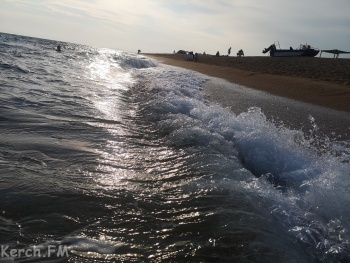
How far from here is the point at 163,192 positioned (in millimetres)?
3082

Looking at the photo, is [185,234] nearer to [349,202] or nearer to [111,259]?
[111,259]

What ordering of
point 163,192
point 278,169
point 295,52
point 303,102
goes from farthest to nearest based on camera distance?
1. point 295,52
2. point 303,102
3. point 278,169
4. point 163,192

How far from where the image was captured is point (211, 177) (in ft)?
11.6

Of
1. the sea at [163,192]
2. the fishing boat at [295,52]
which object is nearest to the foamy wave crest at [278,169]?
the sea at [163,192]

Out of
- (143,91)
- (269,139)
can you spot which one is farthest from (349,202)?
(143,91)

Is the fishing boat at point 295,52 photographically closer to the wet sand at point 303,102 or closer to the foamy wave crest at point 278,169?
the wet sand at point 303,102

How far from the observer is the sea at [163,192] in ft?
7.37

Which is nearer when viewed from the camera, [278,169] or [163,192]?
[163,192]

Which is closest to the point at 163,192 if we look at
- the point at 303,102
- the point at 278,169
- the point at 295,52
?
the point at 278,169

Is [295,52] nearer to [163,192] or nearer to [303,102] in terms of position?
[303,102]

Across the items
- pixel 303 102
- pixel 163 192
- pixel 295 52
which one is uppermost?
pixel 295 52

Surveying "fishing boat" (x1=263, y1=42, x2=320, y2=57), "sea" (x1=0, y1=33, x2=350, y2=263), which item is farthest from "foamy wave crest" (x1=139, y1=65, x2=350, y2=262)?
"fishing boat" (x1=263, y1=42, x2=320, y2=57)

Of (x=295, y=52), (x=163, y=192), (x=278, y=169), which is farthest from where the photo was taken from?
(x=295, y=52)

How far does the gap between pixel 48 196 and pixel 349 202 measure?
3322 mm
